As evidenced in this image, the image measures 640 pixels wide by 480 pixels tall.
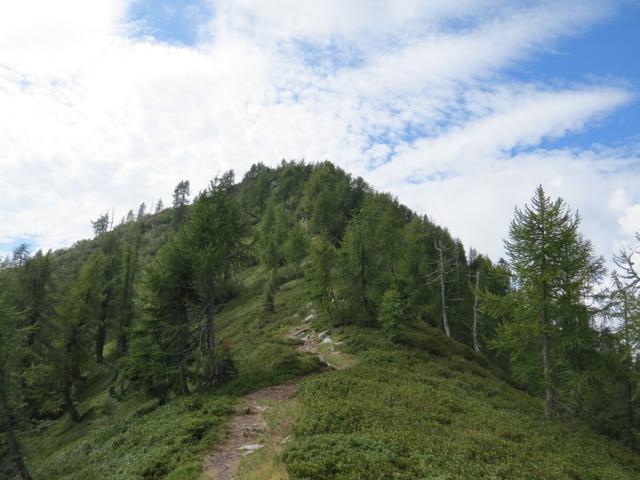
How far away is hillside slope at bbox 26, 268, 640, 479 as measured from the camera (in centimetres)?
1117

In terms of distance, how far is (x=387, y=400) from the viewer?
17016mm

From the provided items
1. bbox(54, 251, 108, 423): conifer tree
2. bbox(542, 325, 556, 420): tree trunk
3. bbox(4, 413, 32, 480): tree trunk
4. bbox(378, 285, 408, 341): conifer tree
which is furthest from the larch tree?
bbox(54, 251, 108, 423): conifer tree

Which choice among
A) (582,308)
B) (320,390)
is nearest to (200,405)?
(320,390)

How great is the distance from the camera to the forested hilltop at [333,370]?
42.6ft

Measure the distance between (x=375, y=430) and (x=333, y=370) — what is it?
10531 mm

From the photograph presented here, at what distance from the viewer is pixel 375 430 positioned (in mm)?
13195

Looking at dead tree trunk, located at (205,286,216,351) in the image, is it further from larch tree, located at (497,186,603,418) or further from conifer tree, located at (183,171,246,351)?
larch tree, located at (497,186,603,418)

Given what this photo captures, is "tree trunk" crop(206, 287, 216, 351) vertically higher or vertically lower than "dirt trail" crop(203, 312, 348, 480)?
higher

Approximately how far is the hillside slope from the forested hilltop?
95 mm

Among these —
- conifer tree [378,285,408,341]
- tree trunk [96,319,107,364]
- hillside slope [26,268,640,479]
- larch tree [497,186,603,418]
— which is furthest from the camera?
tree trunk [96,319,107,364]

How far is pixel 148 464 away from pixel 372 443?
7497 mm

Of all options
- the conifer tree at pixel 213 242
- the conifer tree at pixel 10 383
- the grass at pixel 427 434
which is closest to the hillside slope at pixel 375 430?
the grass at pixel 427 434

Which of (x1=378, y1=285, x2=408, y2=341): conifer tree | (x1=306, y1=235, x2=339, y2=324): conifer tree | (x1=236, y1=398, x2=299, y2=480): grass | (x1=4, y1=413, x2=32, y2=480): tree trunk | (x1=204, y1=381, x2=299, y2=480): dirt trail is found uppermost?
(x1=306, y1=235, x2=339, y2=324): conifer tree

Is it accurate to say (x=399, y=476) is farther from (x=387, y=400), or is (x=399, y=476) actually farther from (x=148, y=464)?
(x=148, y=464)
